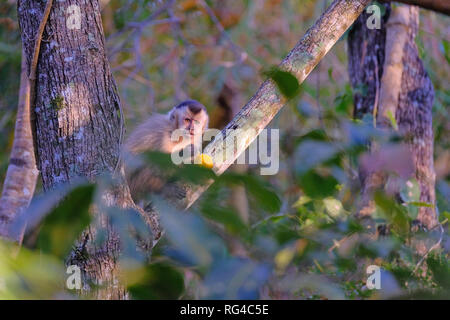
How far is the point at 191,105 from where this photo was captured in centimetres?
436

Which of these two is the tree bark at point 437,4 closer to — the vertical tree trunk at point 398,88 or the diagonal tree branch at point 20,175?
the vertical tree trunk at point 398,88

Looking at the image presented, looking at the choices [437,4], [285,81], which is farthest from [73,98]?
[437,4]

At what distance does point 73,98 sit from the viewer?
1.66 metres

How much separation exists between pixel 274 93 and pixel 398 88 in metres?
2.10

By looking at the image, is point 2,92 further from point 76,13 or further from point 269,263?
point 269,263

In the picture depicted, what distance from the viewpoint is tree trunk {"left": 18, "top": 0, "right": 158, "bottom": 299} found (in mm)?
1601

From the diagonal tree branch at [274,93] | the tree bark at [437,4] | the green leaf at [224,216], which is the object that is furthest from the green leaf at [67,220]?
the tree bark at [437,4]

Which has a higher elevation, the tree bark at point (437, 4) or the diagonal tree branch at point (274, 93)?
the tree bark at point (437, 4)

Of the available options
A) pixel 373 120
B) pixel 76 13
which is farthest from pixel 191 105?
pixel 76 13

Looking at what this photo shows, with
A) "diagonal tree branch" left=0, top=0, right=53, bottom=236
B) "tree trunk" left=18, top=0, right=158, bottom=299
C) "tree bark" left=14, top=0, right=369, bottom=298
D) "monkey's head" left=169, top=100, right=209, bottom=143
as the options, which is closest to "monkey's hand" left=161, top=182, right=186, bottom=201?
"tree bark" left=14, top=0, right=369, bottom=298

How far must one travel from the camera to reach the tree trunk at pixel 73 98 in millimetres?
1601

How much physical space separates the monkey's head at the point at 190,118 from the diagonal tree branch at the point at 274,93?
7.47 ft

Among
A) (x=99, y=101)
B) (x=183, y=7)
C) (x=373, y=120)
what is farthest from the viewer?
(x=183, y=7)
